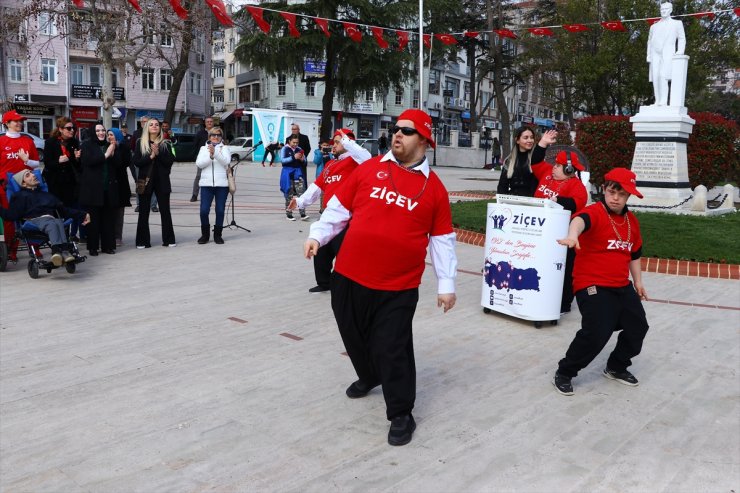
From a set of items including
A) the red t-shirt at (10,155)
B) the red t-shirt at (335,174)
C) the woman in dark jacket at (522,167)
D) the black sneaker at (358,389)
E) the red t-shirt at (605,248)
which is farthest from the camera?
the red t-shirt at (10,155)

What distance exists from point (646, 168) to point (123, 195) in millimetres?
11492

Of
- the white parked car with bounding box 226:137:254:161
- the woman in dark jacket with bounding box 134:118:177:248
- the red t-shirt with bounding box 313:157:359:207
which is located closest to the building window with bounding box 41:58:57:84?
the white parked car with bounding box 226:137:254:161

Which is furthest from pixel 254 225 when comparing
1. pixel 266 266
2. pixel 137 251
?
pixel 266 266

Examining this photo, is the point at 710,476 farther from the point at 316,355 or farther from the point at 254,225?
the point at 254,225

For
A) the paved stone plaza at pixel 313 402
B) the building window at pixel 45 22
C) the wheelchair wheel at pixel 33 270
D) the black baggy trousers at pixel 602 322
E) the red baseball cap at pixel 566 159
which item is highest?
the building window at pixel 45 22

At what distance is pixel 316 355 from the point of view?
18.3 ft

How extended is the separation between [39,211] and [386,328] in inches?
244

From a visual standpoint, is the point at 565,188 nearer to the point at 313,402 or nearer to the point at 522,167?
the point at 522,167

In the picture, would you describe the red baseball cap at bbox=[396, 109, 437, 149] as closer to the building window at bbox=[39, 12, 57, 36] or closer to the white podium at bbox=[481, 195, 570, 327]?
the white podium at bbox=[481, 195, 570, 327]

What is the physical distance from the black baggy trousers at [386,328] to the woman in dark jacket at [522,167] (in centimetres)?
341

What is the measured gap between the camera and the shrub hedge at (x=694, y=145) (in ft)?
53.6

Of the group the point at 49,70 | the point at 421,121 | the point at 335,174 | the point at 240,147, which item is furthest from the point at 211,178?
the point at 49,70

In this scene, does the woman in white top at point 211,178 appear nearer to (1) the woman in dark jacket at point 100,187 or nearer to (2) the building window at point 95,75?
(1) the woman in dark jacket at point 100,187

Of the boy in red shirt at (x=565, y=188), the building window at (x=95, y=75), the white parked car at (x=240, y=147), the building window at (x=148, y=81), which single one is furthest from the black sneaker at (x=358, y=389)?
the building window at (x=95, y=75)
